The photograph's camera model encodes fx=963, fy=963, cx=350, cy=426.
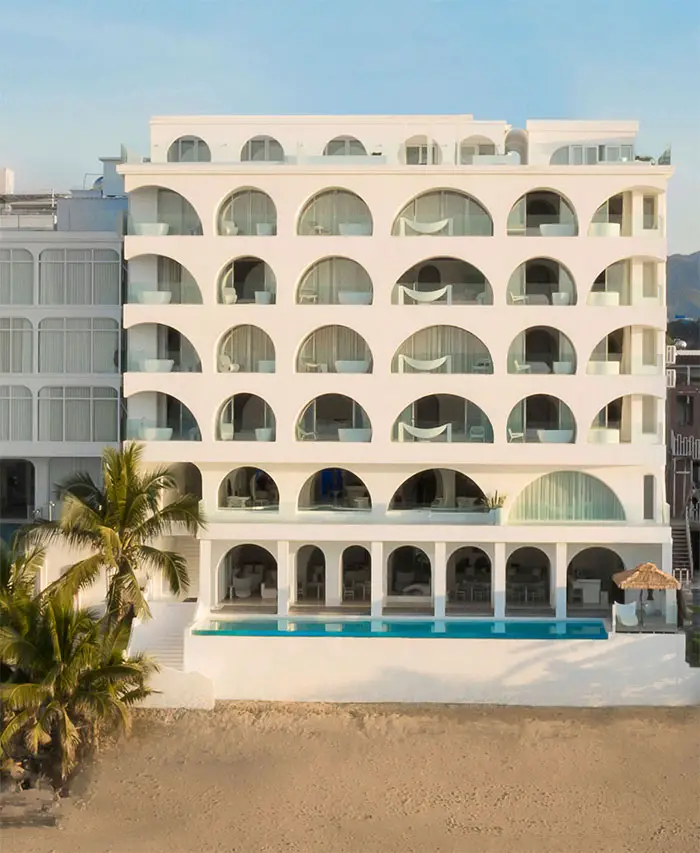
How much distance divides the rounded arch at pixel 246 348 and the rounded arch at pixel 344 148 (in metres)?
5.69

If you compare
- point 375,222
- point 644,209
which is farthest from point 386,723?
point 644,209

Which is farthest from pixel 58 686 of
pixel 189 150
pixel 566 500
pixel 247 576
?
pixel 189 150

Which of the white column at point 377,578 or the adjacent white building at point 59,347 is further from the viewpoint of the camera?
the adjacent white building at point 59,347

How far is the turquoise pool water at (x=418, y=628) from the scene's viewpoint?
2511 centimetres

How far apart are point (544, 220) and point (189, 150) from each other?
35.1 feet

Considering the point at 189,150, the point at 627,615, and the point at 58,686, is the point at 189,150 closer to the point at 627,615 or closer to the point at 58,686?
the point at 58,686

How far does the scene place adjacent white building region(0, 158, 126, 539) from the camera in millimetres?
30266

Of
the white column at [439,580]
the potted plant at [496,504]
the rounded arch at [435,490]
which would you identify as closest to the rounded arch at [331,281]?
the rounded arch at [435,490]

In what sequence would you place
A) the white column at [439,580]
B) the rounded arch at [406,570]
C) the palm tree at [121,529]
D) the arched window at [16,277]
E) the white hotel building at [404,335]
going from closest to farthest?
the palm tree at [121,529] < the white hotel building at [404,335] < the white column at [439,580] < the rounded arch at [406,570] < the arched window at [16,277]

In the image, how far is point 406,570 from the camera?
30.7 meters

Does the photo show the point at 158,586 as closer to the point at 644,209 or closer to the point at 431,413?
the point at 431,413

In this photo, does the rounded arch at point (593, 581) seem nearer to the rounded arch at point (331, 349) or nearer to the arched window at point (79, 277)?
the rounded arch at point (331, 349)

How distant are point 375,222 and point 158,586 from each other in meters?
12.2

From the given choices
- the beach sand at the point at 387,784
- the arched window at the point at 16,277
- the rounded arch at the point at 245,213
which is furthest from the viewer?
the arched window at the point at 16,277
